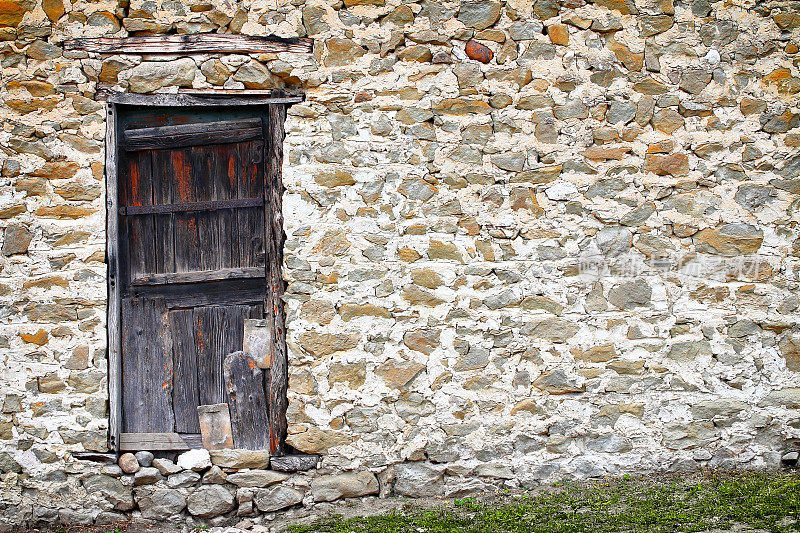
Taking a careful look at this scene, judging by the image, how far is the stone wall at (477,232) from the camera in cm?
353

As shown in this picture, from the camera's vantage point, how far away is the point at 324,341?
3562 mm

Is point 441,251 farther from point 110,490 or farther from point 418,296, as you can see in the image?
point 110,490

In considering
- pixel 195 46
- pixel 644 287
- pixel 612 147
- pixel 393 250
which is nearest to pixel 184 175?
pixel 195 46

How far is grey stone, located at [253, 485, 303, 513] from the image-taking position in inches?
140

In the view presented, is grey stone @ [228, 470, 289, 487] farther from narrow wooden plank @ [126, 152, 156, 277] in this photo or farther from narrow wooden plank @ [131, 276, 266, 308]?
narrow wooden plank @ [126, 152, 156, 277]

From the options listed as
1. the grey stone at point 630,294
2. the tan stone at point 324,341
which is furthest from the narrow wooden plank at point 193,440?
the grey stone at point 630,294

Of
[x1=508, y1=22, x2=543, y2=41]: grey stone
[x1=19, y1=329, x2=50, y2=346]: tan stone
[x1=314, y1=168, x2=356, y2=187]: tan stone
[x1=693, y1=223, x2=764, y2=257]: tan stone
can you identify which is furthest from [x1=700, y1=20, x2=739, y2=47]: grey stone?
[x1=19, y1=329, x2=50, y2=346]: tan stone

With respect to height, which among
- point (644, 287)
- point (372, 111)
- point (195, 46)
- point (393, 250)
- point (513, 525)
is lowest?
point (513, 525)

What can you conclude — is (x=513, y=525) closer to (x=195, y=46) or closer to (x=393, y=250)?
(x=393, y=250)

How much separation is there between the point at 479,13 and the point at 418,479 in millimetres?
2640

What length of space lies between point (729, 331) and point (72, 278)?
12.1 feet

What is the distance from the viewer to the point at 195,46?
3564 mm

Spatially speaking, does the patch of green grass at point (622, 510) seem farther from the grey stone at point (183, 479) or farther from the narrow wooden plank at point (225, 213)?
the narrow wooden plank at point (225, 213)

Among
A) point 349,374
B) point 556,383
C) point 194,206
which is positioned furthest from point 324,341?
point 556,383
